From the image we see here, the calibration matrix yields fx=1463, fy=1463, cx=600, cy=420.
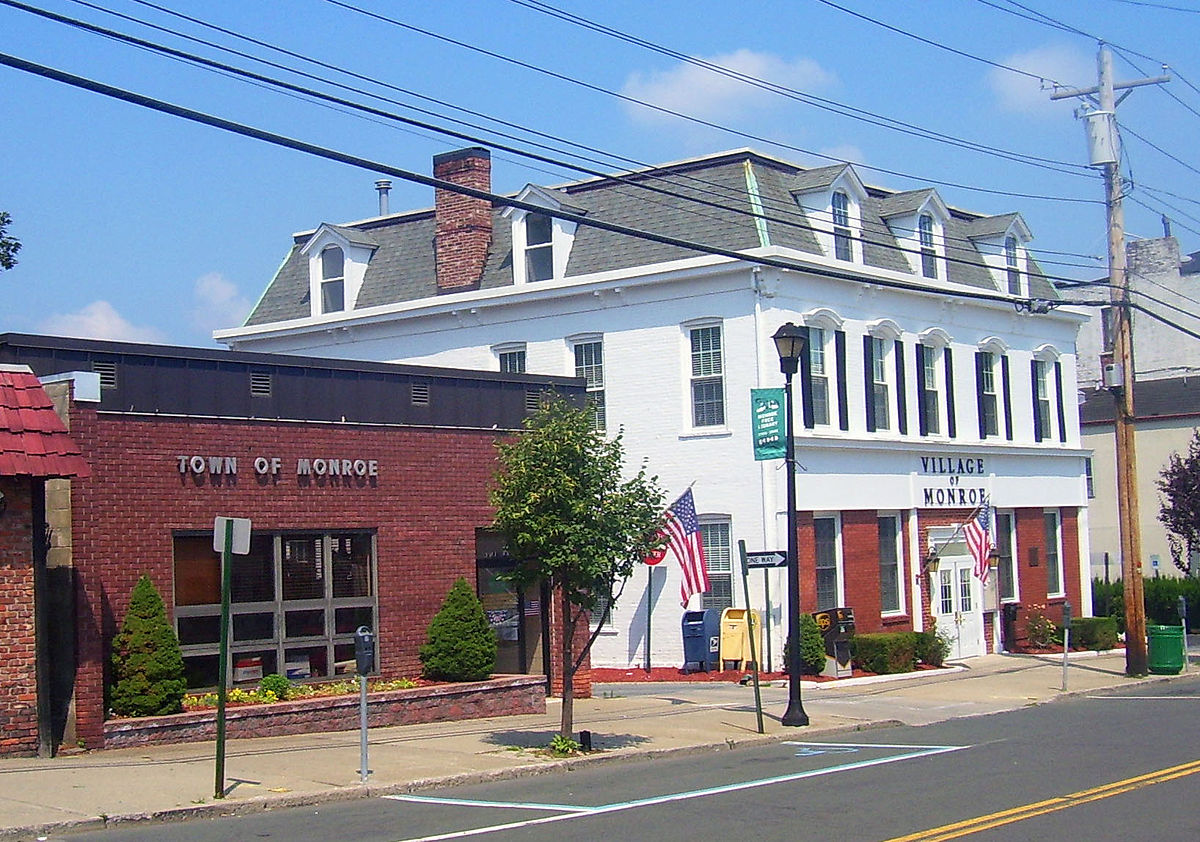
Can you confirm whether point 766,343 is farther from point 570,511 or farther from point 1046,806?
point 1046,806

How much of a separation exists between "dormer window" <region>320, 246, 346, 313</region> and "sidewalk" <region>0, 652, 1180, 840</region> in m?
12.8

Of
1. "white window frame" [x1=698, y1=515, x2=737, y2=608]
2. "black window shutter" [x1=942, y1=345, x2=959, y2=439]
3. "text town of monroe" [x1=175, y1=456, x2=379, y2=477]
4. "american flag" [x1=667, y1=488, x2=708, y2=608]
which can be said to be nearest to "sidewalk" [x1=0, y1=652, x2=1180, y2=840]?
"american flag" [x1=667, y1=488, x2=708, y2=608]

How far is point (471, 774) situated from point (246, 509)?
533cm

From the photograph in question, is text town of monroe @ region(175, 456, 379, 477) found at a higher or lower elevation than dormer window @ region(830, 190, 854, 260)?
lower

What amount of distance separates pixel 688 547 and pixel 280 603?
10597 mm

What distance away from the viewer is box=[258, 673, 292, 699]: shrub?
18422 millimetres

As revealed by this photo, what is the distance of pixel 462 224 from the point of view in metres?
33.4

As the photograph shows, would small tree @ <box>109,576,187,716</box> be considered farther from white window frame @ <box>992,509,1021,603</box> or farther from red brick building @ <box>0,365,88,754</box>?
white window frame @ <box>992,509,1021,603</box>

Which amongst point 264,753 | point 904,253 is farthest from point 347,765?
point 904,253

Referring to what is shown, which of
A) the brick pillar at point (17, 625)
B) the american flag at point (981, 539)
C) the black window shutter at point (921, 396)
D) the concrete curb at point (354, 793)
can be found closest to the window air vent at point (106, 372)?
the brick pillar at point (17, 625)

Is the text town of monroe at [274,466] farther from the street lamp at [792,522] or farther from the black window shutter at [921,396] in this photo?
the black window shutter at [921,396]

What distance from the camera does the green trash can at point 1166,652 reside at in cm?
2966

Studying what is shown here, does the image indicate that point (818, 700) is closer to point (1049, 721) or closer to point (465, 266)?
point (1049, 721)

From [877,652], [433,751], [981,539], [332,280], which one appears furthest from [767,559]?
[332,280]
